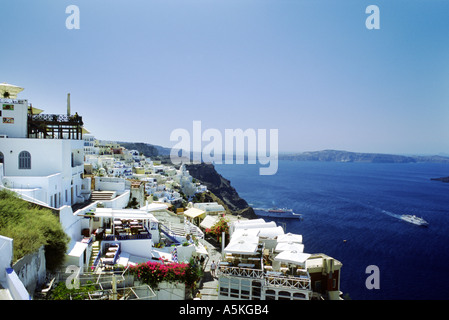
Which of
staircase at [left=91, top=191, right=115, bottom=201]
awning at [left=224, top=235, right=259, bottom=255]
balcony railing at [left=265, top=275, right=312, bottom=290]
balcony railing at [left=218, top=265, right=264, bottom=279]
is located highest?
staircase at [left=91, top=191, right=115, bottom=201]

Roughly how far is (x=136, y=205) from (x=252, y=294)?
36.2 feet

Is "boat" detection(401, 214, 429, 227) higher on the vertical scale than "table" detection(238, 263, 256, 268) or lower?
lower

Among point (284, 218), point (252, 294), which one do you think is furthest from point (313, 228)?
point (252, 294)

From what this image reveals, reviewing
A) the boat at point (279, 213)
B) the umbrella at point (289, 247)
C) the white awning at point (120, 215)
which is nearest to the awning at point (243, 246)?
the umbrella at point (289, 247)

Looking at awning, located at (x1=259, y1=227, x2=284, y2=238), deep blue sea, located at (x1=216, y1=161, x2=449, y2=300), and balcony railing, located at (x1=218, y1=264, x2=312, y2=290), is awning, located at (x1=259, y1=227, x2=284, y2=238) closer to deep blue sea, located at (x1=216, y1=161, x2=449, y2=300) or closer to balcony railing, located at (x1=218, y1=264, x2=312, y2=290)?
balcony railing, located at (x1=218, y1=264, x2=312, y2=290)

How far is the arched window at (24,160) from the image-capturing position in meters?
14.0

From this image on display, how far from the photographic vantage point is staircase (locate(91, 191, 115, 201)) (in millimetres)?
16609

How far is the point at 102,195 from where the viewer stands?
17109mm

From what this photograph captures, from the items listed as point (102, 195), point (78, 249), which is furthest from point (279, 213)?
point (78, 249)

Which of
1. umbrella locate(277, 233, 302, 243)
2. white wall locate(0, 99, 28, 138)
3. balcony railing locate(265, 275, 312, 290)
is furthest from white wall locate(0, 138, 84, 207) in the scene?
umbrella locate(277, 233, 302, 243)

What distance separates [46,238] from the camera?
27.4 feet

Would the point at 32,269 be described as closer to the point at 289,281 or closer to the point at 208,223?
the point at 289,281

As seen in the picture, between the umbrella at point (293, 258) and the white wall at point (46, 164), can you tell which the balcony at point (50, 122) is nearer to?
the white wall at point (46, 164)
